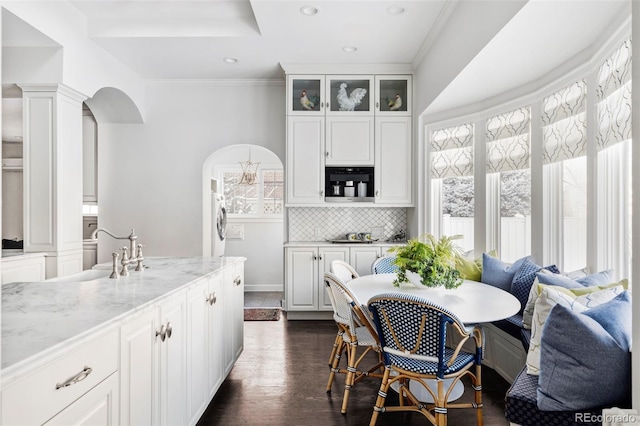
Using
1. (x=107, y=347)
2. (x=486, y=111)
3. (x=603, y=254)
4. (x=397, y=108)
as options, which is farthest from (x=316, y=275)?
(x=107, y=347)

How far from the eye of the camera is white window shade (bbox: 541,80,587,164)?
2746mm

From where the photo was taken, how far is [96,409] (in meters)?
1.36

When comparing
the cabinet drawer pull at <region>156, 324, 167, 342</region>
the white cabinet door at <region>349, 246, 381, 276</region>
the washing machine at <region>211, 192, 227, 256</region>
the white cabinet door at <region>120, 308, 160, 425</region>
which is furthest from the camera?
the washing machine at <region>211, 192, 227, 256</region>

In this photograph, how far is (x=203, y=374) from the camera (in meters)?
2.34

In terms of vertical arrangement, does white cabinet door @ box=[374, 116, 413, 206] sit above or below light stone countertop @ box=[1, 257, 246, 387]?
above

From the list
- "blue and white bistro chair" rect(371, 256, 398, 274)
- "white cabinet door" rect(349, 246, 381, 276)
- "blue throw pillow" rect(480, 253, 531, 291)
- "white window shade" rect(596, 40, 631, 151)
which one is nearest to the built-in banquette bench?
"white window shade" rect(596, 40, 631, 151)

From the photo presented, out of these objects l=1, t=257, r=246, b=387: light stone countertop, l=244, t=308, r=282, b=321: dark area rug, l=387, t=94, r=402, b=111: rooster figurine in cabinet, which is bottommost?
l=244, t=308, r=282, b=321: dark area rug

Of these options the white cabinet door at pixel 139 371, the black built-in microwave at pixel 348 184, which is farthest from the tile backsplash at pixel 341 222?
the white cabinet door at pixel 139 371

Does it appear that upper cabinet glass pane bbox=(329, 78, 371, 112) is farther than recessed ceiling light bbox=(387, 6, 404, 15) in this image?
Yes

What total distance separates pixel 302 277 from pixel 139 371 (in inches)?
118

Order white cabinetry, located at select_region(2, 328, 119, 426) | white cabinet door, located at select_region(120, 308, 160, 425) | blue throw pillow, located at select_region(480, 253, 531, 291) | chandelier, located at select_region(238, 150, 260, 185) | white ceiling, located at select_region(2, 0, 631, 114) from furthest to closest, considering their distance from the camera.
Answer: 1. chandelier, located at select_region(238, 150, 260, 185)
2. blue throw pillow, located at select_region(480, 253, 531, 291)
3. white ceiling, located at select_region(2, 0, 631, 114)
4. white cabinet door, located at select_region(120, 308, 160, 425)
5. white cabinetry, located at select_region(2, 328, 119, 426)

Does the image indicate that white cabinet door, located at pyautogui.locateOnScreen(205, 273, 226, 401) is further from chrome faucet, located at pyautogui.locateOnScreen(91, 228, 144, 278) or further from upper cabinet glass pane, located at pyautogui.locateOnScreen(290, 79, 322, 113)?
upper cabinet glass pane, located at pyautogui.locateOnScreen(290, 79, 322, 113)

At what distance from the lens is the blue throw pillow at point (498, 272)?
3.09m

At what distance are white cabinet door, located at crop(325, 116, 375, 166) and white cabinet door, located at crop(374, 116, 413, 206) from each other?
11 centimetres
